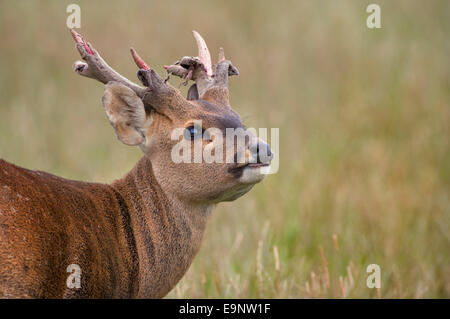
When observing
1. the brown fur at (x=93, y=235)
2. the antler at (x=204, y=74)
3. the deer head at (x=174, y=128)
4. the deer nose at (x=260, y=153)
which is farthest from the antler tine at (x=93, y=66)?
the deer nose at (x=260, y=153)

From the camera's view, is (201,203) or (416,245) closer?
(201,203)

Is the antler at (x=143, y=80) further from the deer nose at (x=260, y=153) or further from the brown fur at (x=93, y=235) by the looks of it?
the deer nose at (x=260, y=153)

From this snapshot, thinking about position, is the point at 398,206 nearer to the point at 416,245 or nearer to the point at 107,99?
the point at 416,245

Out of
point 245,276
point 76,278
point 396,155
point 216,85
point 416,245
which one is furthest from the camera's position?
point 396,155

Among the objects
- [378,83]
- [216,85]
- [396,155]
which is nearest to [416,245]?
[396,155]

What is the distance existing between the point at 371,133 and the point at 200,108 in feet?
19.9

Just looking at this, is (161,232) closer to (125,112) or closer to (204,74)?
(125,112)

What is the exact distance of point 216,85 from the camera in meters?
4.58

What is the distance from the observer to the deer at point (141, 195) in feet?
12.7

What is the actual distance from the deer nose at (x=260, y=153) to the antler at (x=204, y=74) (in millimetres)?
591

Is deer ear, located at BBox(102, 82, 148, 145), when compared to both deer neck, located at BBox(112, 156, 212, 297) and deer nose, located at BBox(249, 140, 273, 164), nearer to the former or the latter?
deer neck, located at BBox(112, 156, 212, 297)

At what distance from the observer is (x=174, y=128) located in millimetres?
4266

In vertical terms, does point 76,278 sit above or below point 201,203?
below
